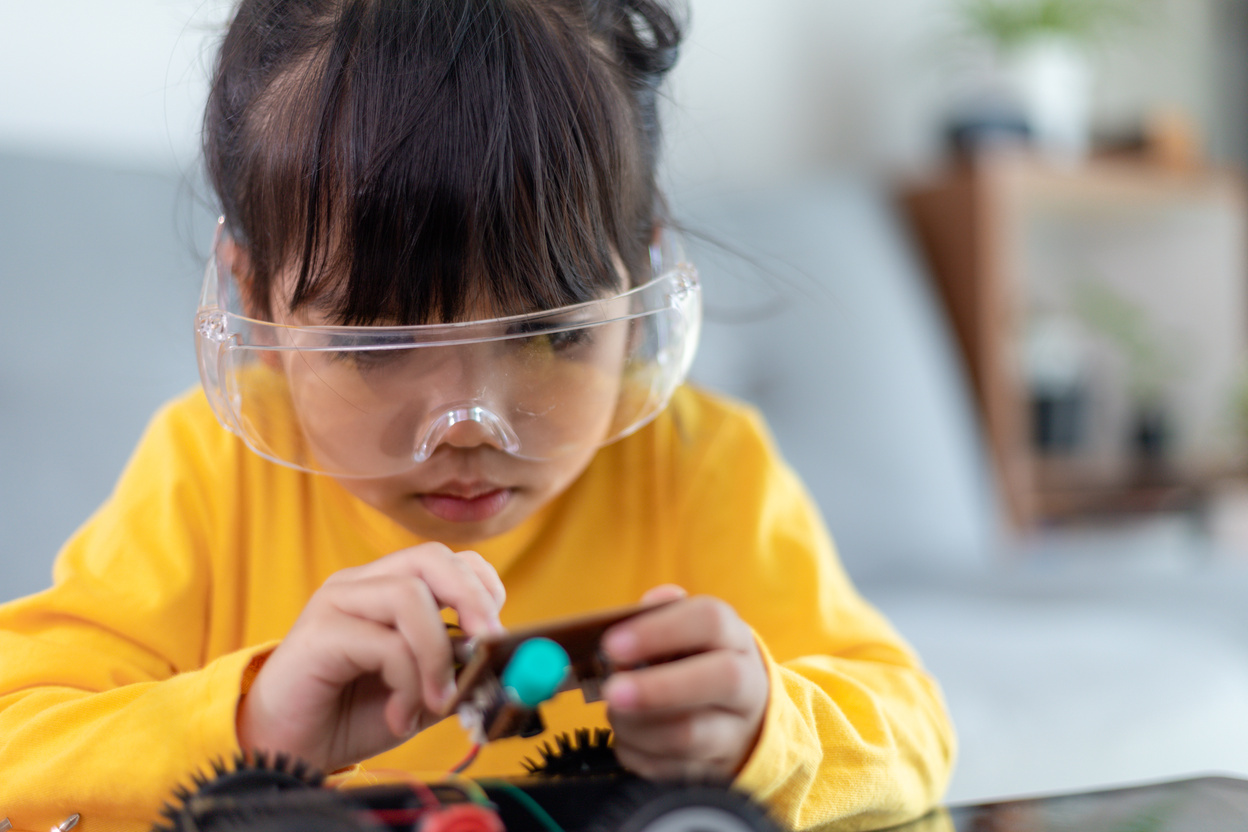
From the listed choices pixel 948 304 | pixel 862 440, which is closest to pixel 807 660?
pixel 862 440

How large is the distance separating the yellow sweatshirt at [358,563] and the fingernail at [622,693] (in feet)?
0.06

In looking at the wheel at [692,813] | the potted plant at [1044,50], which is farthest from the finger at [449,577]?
the potted plant at [1044,50]

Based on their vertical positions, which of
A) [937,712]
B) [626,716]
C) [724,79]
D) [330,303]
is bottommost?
[937,712]

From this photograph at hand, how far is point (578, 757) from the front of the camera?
1.22ft

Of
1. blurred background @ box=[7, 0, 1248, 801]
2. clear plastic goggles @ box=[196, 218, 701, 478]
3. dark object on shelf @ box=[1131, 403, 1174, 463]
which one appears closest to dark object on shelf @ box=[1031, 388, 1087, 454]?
blurred background @ box=[7, 0, 1248, 801]

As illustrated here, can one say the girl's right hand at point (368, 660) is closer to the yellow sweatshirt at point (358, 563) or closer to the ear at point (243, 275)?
the yellow sweatshirt at point (358, 563)

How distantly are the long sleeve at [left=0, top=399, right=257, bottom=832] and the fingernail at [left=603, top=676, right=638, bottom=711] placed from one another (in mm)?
149

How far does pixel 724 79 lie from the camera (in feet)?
5.32

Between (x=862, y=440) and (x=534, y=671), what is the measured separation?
1050mm

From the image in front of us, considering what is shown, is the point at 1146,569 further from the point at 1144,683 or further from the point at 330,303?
the point at 330,303

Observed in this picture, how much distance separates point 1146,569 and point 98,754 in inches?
48.8

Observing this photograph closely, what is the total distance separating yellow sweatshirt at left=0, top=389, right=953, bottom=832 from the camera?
415 mm

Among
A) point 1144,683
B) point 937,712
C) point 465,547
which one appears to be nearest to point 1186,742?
point 1144,683

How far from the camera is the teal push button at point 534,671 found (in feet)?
0.97
